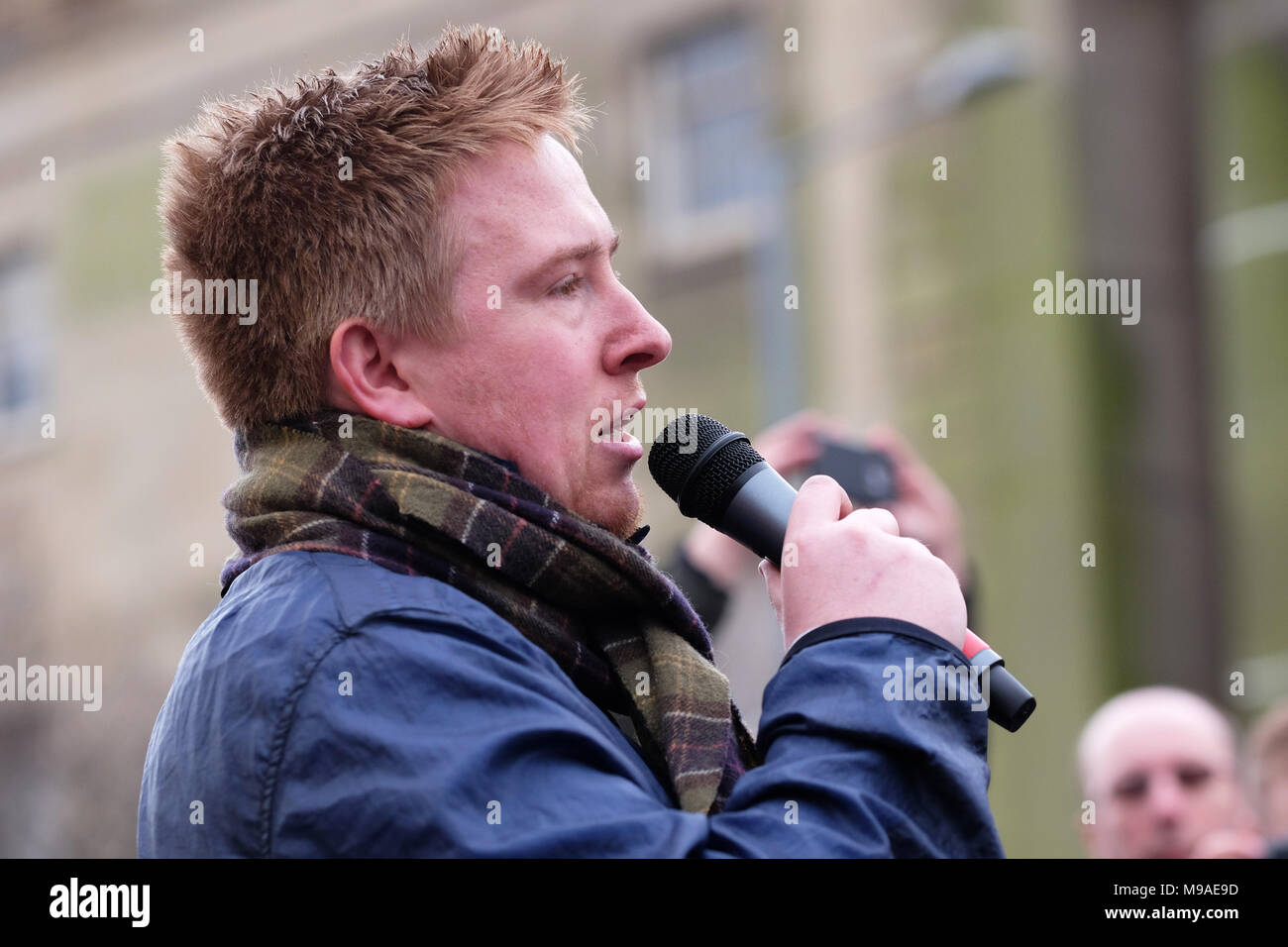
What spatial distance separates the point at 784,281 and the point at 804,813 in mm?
7043

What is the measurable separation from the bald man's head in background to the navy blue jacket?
107 inches

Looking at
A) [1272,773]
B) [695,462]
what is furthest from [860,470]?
[695,462]

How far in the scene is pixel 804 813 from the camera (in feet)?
6.09

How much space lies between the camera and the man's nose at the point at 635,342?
235 centimetres

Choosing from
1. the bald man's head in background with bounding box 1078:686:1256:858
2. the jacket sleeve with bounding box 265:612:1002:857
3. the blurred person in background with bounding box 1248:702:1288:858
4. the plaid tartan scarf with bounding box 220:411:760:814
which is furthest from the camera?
the blurred person in background with bounding box 1248:702:1288:858

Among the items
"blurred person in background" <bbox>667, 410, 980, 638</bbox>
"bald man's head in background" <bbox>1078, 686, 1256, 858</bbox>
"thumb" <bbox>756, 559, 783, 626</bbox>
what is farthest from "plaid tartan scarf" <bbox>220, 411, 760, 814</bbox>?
"bald man's head in background" <bbox>1078, 686, 1256, 858</bbox>

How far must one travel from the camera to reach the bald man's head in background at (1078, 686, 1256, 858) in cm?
448

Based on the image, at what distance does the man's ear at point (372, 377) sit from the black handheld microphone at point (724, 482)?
34cm

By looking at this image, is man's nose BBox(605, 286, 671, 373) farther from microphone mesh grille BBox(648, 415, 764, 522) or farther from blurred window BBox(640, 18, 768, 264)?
blurred window BBox(640, 18, 768, 264)

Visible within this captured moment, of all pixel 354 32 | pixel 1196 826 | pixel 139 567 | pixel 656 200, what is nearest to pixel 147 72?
pixel 354 32

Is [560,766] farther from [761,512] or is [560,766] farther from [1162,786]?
[1162,786]

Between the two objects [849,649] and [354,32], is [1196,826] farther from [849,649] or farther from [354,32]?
[354,32]

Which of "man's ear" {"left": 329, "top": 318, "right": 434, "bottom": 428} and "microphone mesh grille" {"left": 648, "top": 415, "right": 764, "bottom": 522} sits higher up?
"man's ear" {"left": 329, "top": 318, "right": 434, "bottom": 428}
